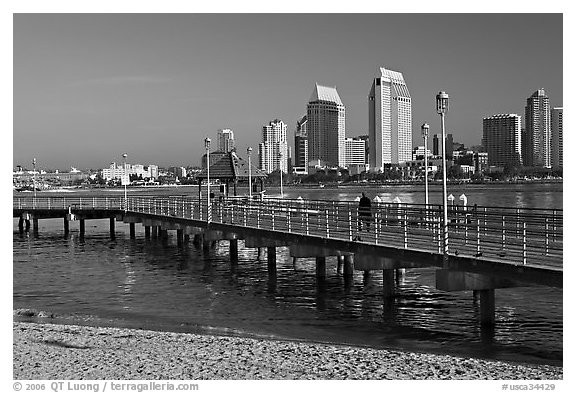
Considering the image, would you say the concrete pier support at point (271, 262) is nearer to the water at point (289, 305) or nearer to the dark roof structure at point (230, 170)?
the water at point (289, 305)

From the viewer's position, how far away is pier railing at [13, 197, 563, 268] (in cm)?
1906

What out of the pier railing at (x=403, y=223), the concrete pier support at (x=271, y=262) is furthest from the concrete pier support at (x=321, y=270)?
the concrete pier support at (x=271, y=262)

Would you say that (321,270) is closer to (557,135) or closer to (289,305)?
(289,305)

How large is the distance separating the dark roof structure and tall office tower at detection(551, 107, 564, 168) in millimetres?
31069

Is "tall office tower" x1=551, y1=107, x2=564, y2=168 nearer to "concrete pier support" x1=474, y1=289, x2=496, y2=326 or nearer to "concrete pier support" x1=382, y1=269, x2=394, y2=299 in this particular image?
"concrete pier support" x1=382, y1=269, x2=394, y2=299

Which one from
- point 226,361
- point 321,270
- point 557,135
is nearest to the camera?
point 226,361

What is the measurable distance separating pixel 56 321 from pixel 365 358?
10356 millimetres

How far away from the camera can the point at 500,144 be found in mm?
144625

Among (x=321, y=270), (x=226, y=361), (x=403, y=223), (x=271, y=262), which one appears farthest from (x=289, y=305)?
(x=226, y=361)

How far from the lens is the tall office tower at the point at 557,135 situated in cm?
7875

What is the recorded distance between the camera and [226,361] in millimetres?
15094

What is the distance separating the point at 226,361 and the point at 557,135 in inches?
3285
